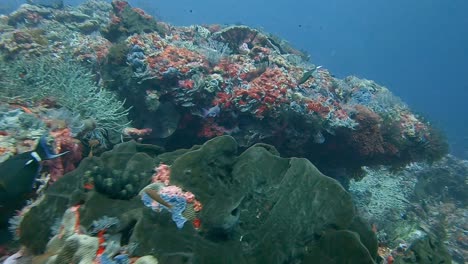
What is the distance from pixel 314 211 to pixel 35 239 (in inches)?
119

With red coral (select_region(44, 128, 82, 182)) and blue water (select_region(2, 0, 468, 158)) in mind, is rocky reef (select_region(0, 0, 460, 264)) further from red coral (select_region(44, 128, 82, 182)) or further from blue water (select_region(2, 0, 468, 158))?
blue water (select_region(2, 0, 468, 158))

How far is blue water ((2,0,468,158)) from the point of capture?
432ft

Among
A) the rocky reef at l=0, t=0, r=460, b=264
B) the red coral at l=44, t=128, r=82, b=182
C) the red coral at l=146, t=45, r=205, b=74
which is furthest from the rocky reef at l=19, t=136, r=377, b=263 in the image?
the red coral at l=146, t=45, r=205, b=74

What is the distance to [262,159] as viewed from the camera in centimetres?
406

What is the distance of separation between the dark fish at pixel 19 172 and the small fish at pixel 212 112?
11.9 ft

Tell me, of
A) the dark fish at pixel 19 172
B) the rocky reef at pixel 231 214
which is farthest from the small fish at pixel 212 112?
the dark fish at pixel 19 172

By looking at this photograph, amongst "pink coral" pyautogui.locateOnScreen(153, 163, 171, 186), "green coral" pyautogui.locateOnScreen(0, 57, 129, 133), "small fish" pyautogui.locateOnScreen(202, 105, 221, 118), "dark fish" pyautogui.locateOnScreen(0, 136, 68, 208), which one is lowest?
"dark fish" pyautogui.locateOnScreen(0, 136, 68, 208)

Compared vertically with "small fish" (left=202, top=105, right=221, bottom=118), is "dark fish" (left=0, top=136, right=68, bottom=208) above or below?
below

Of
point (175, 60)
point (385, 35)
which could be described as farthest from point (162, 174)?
point (385, 35)

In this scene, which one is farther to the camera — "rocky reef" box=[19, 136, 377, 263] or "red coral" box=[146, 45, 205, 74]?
"red coral" box=[146, 45, 205, 74]

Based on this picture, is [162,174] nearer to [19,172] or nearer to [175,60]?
[19,172]

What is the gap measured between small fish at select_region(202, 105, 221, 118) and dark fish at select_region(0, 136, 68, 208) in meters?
3.62

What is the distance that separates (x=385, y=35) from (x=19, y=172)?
207 meters

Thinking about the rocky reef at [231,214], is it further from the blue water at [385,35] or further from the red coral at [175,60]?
the blue water at [385,35]
